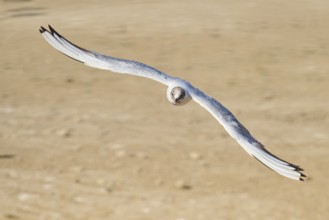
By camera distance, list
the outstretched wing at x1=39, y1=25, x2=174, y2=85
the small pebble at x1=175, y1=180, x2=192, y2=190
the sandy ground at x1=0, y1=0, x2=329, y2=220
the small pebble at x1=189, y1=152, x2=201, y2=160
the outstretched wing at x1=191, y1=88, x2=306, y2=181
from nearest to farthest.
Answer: the outstretched wing at x1=191, y1=88, x2=306, y2=181
the outstretched wing at x1=39, y1=25, x2=174, y2=85
the sandy ground at x1=0, y1=0, x2=329, y2=220
the small pebble at x1=175, y1=180, x2=192, y2=190
the small pebble at x1=189, y1=152, x2=201, y2=160

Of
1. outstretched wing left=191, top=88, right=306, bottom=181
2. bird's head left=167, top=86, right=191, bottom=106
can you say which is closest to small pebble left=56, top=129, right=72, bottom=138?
outstretched wing left=191, top=88, right=306, bottom=181

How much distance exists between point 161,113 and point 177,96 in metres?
5.96

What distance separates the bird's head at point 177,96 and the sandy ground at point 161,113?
3.98m

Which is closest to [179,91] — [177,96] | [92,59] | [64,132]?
[177,96]

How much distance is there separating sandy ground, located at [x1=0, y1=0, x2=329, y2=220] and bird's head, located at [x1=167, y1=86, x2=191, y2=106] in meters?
3.98

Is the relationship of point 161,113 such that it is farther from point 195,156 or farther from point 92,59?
point 92,59

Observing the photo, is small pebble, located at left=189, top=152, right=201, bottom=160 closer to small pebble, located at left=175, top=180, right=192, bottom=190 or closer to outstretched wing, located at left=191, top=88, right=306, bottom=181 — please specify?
small pebble, located at left=175, top=180, right=192, bottom=190

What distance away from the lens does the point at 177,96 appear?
5.58m

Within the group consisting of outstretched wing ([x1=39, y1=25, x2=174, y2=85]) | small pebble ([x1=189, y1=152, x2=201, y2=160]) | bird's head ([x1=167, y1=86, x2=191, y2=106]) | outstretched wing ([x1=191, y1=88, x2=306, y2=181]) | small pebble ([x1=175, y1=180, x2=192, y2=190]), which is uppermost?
outstretched wing ([x1=39, y1=25, x2=174, y2=85])

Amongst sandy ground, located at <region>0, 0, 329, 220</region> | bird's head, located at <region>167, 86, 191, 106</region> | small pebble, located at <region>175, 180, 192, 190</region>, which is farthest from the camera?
small pebble, located at <region>175, 180, 192, 190</region>

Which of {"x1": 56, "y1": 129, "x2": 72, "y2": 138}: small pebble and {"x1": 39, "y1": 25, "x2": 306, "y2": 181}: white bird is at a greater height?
{"x1": 39, "y1": 25, "x2": 306, "y2": 181}: white bird

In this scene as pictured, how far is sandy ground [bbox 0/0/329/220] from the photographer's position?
977 cm

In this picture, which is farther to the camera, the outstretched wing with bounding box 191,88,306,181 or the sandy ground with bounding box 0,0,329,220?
the sandy ground with bounding box 0,0,329,220

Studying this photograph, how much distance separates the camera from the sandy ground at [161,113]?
9.77 m
